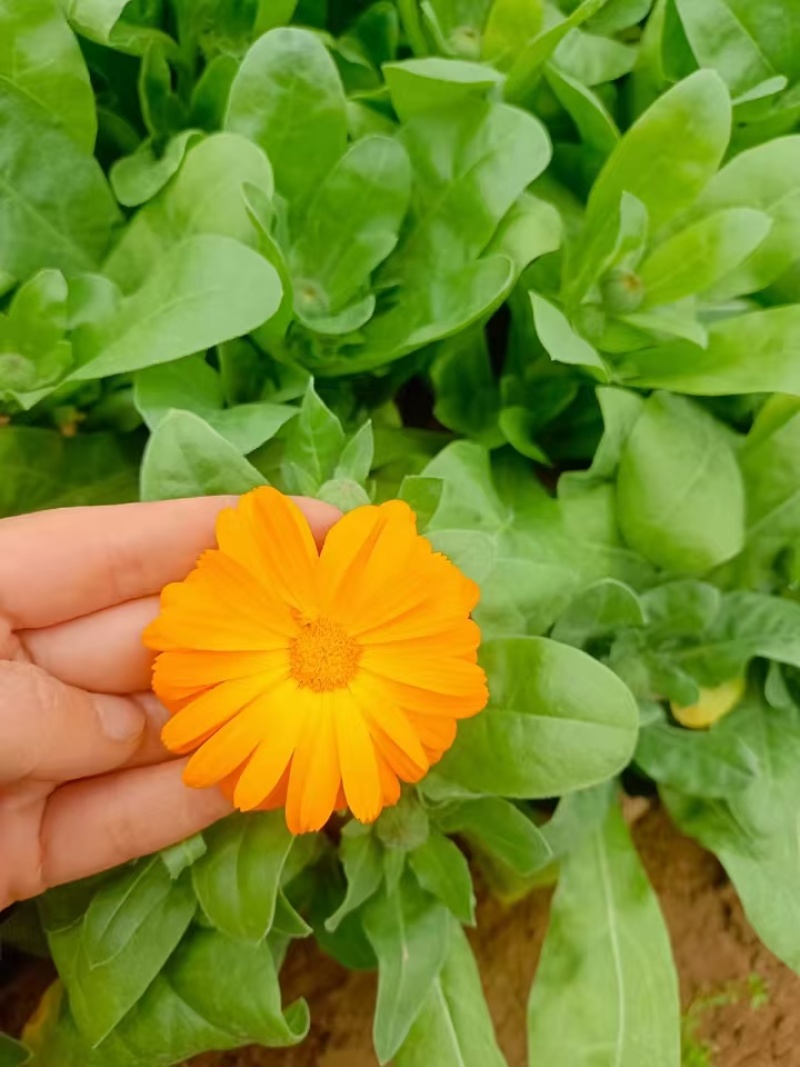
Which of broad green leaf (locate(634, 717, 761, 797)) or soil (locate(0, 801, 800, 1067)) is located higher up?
broad green leaf (locate(634, 717, 761, 797))

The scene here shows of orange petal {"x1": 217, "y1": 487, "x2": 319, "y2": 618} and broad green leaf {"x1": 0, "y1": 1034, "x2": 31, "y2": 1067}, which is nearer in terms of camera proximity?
orange petal {"x1": 217, "y1": 487, "x2": 319, "y2": 618}

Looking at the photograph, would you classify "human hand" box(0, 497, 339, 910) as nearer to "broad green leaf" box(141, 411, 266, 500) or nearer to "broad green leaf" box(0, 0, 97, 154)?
"broad green leaf" box(141, 411, 266, 500)

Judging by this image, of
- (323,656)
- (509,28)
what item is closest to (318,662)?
(323,656)

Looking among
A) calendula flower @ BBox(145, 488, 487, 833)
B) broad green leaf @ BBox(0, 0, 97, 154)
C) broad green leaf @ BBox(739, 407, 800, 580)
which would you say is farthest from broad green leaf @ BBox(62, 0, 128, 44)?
broad green leaf @ BBox(739, 407, 800, 580)

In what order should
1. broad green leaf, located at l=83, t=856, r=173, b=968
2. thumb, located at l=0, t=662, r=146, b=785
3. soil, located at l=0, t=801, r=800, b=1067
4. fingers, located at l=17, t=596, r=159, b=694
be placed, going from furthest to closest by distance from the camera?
soil, located at l=0, t=801, r=800, b=1067 → broad green leaf, located at l=83, t=856, r=173, b=968 → fingers, located at l=17, t=596, r=159, b=694 → thumb, located at l=0, t=662, r=146, b=785

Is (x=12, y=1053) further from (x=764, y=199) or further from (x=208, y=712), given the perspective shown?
(x=764, y=199)

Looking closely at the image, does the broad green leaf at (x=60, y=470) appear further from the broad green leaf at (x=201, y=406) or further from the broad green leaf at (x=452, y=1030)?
the broad green leaf at (x=452, y=1030)

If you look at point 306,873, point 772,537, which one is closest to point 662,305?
point 772,537
